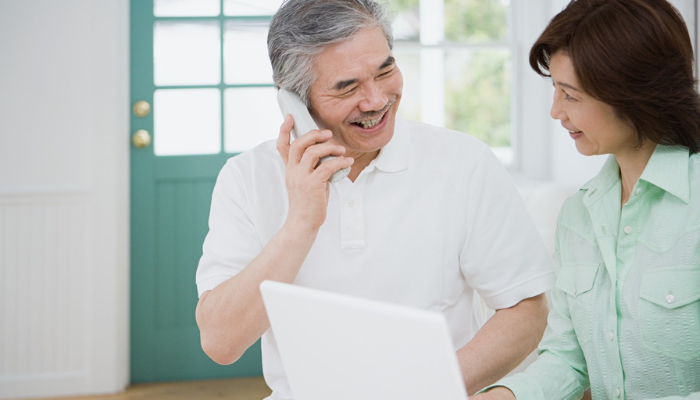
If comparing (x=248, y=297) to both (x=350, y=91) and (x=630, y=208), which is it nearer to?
(x=350, y=91)

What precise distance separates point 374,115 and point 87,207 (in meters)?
1.88

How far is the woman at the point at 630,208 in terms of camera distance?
0.88 metres

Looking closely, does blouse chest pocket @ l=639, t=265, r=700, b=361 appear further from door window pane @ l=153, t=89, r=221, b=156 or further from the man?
door window pane @ l=153, t=89, r=221, b=156

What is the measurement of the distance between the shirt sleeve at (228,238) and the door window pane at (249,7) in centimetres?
178

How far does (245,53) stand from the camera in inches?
116

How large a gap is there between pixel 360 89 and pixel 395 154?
156 millimetres

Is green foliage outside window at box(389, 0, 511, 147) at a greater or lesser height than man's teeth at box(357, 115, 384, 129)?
greater

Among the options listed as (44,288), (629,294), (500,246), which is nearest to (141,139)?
(44,288)

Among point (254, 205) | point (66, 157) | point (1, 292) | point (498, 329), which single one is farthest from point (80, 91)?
point (498, 329)

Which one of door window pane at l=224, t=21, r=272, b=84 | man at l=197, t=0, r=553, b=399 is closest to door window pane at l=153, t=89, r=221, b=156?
door window pane at l=224, t=21, r=272, b=84

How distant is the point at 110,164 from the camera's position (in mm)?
2734

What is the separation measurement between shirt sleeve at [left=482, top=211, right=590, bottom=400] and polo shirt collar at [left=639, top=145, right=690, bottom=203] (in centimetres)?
22

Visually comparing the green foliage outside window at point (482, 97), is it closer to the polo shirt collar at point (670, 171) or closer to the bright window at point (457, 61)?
the bright window at point (457, 61)

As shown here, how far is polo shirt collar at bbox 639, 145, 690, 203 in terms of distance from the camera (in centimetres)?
89
